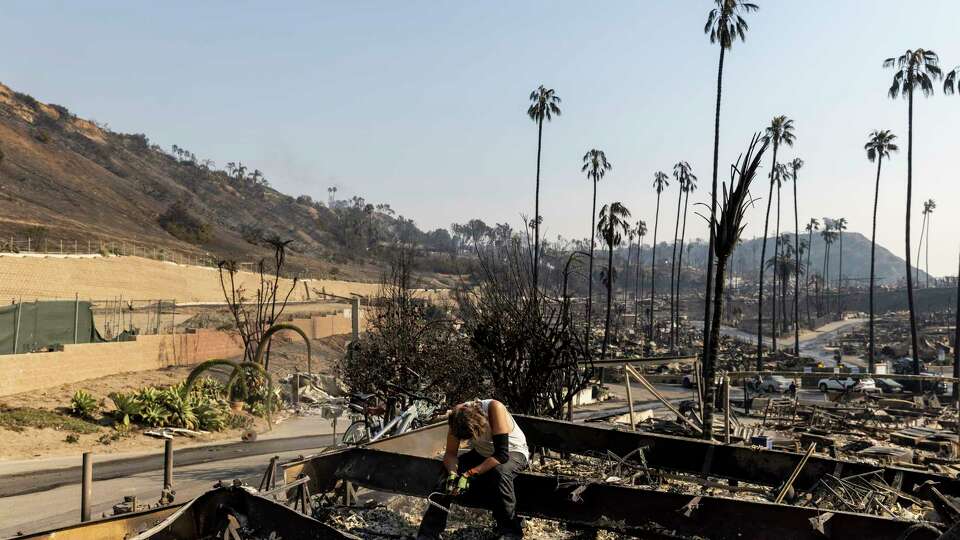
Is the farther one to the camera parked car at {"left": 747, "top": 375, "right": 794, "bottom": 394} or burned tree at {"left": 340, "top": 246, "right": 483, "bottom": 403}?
Answer: parked car at {"left": 747, "top": 375, "right": 794, "bottom": 394}

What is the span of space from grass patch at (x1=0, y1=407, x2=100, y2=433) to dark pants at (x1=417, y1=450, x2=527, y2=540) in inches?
614

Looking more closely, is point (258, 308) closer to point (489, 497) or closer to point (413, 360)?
point (413, 360)

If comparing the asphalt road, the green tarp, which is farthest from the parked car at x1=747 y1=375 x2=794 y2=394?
the green tarp

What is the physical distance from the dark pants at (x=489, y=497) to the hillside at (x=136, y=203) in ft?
126

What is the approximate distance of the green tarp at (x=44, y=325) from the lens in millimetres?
22094

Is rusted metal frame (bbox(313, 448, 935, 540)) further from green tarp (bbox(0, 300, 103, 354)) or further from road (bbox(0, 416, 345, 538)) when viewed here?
green tarp (bbox(0, 300, 103, 354))

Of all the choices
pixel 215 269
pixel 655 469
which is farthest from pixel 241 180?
pixel 655 469

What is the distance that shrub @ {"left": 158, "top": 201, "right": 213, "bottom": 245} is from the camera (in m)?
74.8

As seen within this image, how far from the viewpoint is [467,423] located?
6.05 meters

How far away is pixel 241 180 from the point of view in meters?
141

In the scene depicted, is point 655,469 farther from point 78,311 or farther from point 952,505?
point 78,311

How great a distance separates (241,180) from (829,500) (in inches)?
5757

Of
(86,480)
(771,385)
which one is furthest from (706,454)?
(771,385)

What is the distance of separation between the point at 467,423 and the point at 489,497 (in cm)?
76
